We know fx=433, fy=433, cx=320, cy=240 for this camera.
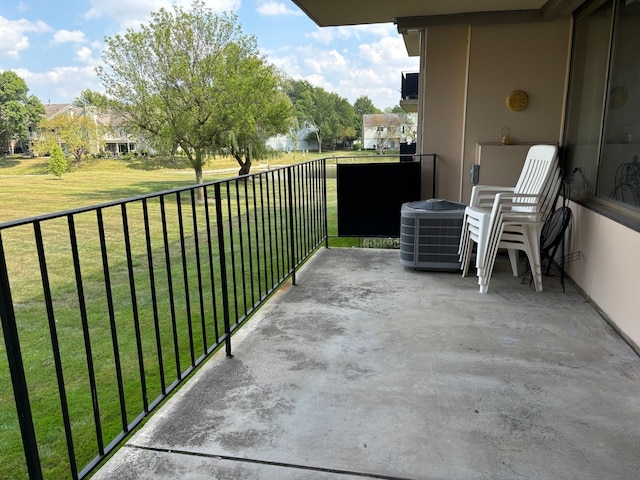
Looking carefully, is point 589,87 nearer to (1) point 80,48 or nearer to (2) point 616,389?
(2) point 616,389

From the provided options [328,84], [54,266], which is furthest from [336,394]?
[328,84]

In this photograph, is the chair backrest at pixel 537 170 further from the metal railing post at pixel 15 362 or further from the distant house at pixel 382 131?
the distant house at pixel 382 131

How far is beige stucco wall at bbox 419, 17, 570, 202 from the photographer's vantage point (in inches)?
164

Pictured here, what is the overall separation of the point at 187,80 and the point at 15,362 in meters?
16.8

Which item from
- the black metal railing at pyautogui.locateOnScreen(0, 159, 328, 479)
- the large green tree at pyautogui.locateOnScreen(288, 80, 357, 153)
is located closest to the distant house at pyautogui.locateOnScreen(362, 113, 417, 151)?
the large green tree at pyautogui.locateOnScreen(288, 80, 357, 153)

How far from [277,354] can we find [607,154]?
271 cm

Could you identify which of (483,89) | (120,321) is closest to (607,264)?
(483,89)

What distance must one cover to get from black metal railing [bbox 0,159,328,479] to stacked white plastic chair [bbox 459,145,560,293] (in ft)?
4.93

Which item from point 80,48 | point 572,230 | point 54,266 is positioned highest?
point 80,48

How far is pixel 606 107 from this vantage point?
3.18 metres

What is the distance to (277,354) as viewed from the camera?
244cm

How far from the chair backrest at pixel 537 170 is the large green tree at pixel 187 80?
13.5 m

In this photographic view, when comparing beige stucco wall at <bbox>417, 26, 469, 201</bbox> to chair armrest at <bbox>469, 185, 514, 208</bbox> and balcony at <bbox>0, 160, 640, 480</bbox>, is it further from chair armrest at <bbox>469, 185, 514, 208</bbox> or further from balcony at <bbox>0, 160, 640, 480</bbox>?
balcony at <bbox>0, 160, 640, 480</bbox>

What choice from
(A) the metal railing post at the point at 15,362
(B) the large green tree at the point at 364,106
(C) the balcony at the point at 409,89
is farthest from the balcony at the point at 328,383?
(B) the large green tree at the point at 364,106
